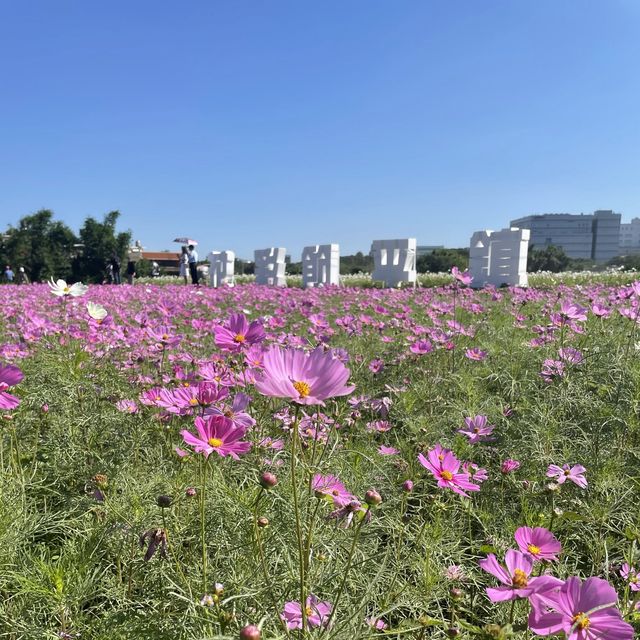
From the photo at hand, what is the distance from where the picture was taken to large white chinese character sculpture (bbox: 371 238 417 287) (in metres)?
11.5

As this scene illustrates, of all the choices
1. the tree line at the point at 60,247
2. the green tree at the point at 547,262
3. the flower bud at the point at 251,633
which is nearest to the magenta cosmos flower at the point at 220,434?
the flower bud at the point at 251,633

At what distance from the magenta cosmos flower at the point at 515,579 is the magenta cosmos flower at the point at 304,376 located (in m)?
0.32

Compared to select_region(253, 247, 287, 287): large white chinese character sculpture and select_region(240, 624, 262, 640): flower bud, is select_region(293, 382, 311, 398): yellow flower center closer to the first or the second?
select_region(240, 624, 262, 640): flower bud

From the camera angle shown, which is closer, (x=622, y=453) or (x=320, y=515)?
(x=320, y=515)

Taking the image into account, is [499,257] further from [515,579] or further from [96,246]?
[96,246]

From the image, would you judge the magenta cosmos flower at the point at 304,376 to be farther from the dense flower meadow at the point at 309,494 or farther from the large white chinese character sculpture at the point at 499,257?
the large white chinese character sculpture at the point at 499,257

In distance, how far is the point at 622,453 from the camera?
5.81ft

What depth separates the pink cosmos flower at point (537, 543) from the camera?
32.0 inches

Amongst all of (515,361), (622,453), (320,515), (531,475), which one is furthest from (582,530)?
(515,361)

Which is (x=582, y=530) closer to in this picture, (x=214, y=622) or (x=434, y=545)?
(x=434, y=545)

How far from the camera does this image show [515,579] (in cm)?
72

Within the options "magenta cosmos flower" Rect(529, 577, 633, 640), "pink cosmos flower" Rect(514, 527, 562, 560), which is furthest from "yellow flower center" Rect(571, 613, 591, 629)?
"pink cosmos flower" Rect(514, 527, 562, 560)

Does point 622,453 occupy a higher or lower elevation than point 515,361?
lower

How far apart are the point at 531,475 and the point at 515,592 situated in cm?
105
